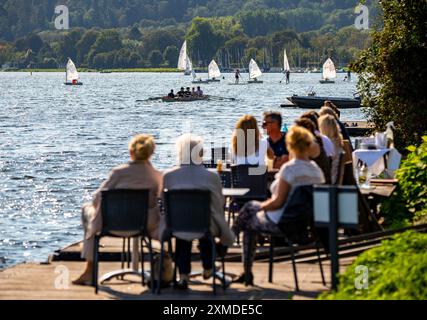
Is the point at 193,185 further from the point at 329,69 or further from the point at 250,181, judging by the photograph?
the point at 329,69

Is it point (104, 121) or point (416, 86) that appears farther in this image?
point (104, 121)

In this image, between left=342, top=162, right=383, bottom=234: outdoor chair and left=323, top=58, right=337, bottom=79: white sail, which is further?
left=323, top=58, right=337, bottom=79: white sail

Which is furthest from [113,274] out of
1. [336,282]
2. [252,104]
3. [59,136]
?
[252,104]

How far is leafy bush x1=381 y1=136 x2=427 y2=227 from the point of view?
15.2 meters

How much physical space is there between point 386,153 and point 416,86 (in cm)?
588

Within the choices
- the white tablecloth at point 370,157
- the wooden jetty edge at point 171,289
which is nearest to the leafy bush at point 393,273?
the wooden jetty edge at point 171,289

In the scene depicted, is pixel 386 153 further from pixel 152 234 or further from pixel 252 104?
pixel 252 104

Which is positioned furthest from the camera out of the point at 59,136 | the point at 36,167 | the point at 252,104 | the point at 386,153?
the point at 252,104

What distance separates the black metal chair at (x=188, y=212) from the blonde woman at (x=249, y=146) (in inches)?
93.4

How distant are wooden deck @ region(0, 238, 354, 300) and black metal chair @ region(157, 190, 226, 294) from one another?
0.24 meters

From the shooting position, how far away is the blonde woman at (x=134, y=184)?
11.2 m

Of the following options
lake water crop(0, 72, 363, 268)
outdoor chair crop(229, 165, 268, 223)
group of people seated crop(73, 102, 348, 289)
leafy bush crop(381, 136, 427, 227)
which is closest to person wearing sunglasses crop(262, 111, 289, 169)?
outdoor chair crop(229, 165, 268, 223)

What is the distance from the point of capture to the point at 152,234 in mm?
11180

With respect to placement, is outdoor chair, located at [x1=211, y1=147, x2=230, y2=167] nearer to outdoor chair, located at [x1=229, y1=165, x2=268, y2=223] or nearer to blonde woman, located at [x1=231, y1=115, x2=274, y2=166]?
blonde woman, located at [x1=231, y1=115, x2=274, y2=166]
